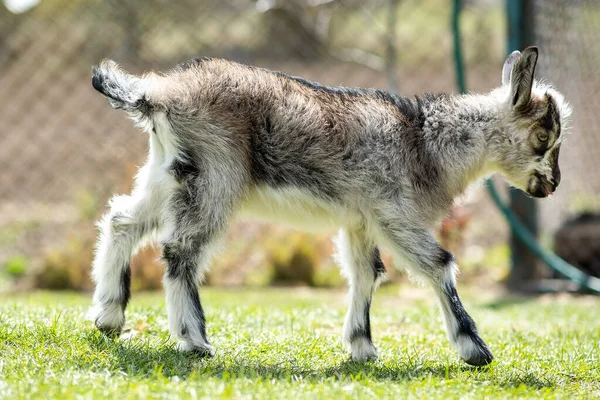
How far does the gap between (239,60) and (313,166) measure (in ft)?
21.7

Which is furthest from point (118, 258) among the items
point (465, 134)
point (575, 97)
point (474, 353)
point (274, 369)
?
Answer: point (575, 97)

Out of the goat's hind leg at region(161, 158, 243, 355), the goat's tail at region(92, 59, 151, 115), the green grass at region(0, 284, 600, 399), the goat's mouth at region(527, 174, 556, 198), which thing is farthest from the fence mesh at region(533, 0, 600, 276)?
the goat's tail at region(92, 59, 151, 115)

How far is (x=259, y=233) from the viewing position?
11.3 meters

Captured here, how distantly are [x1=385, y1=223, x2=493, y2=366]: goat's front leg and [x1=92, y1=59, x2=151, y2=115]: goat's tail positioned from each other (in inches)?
64.5

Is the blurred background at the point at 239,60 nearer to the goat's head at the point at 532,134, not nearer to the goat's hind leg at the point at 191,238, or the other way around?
the goat's head at the point at 532,134

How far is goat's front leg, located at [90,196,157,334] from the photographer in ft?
17.1

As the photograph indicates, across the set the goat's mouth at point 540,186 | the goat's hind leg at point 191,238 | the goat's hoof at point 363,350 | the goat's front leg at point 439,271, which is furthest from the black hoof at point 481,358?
the goat's hind leg at point 191,238

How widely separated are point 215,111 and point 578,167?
711 centimetres

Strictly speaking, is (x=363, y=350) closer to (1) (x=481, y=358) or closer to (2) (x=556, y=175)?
(1) (x=481, y=358)

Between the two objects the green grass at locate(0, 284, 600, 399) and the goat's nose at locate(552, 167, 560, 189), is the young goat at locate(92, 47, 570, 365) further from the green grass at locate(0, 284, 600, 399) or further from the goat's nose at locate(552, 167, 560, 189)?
the green grass at locate(0, 284, 600, 399)

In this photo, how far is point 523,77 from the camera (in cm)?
525

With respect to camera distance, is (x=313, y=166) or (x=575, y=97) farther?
(x=575, y=97)

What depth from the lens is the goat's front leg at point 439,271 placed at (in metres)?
4.98

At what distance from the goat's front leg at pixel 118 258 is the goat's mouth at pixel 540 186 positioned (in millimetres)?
2559
